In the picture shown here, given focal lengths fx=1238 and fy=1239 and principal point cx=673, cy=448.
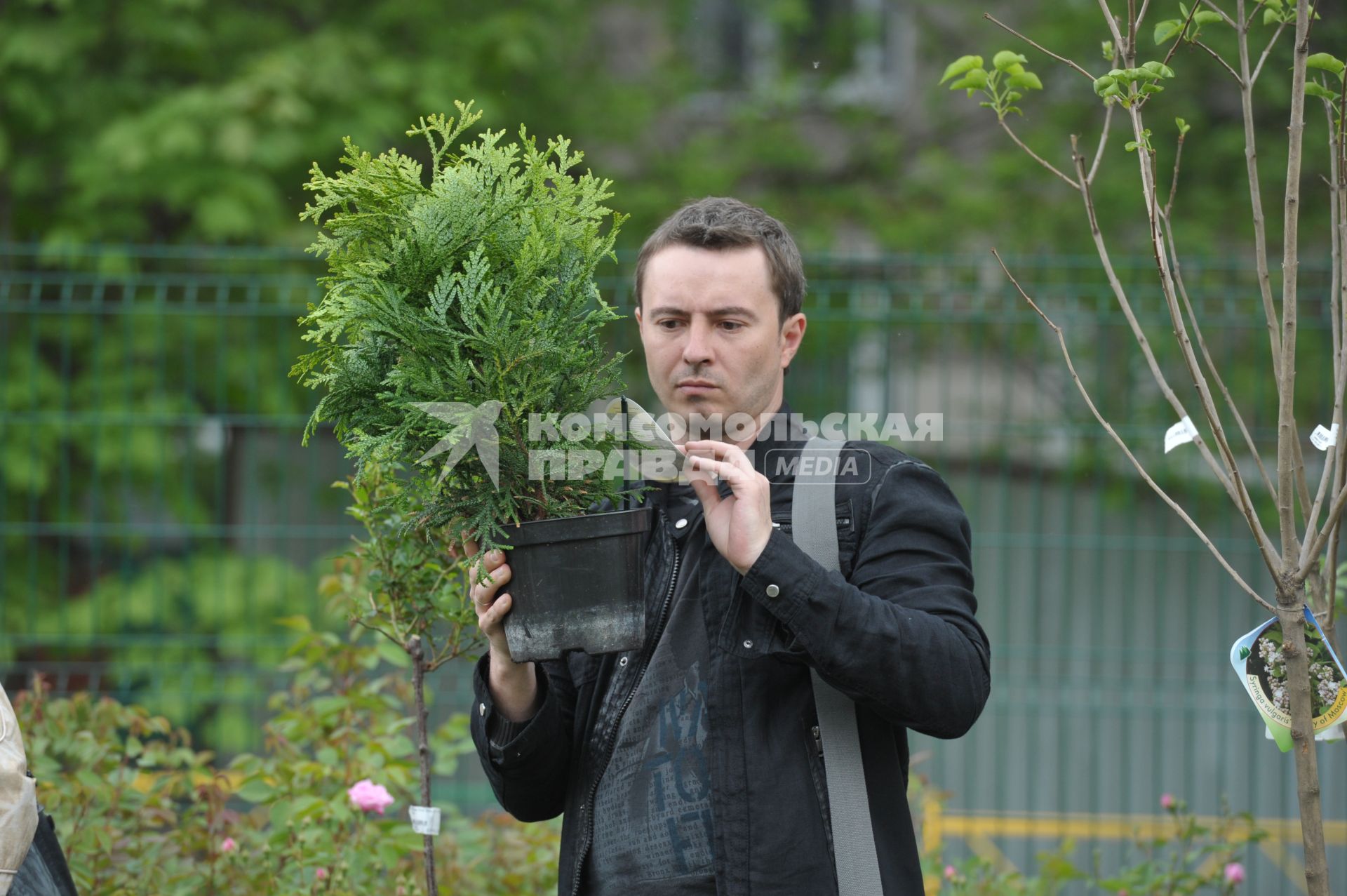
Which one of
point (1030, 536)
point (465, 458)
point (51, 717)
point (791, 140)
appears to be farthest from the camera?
point (791, 140)

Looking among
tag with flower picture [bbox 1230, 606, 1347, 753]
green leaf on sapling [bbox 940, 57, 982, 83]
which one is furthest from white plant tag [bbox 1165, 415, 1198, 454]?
green leaf on sapling [bbox 940, 57, 982, 83]

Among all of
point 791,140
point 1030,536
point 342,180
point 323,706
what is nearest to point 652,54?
point 791,140

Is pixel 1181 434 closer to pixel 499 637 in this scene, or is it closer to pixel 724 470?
pixel 724 470

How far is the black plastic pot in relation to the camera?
1.83 m

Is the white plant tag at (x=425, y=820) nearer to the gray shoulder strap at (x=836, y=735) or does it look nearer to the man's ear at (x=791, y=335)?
the gray shoulder strap at (x=836, y=735)

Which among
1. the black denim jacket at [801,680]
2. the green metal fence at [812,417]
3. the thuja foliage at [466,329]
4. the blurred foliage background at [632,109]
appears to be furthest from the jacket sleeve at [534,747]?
the blurred foliage background at [632,109]

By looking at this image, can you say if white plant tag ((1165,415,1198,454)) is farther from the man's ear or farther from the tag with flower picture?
the man's ear

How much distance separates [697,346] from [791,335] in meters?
0.27

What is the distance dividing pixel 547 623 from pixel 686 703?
0.85ft

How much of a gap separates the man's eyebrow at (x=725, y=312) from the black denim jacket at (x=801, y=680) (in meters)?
0.22

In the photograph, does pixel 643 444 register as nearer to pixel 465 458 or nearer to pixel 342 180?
pixel 465 458

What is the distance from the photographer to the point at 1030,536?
488 centimetres

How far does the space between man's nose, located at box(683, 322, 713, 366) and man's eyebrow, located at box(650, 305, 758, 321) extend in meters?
0.03

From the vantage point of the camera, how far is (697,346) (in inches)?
77.7
